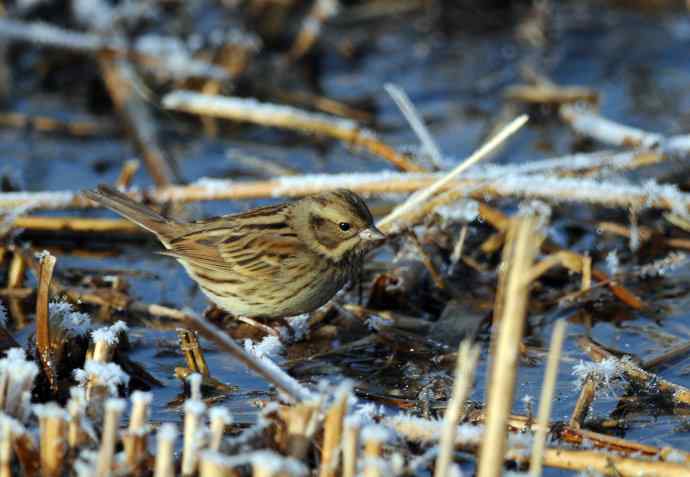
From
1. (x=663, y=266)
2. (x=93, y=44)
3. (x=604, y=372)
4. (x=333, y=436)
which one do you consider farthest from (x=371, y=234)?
(x=93, y=44)

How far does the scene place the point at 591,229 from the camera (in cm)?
686

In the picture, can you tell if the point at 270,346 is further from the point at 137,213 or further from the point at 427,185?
the point at 427,185

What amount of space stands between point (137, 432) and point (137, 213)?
107 inches

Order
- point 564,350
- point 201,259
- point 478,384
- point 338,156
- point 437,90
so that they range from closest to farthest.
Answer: point 478,384, point 564,350, point 201,259, point 338,156, point 437,90

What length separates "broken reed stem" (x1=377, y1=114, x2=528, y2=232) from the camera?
4.65 metres

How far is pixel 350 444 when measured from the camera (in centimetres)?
340

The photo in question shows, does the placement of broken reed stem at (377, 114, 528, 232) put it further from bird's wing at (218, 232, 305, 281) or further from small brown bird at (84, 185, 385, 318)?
bird's wing at (218, 232, 305, 281)

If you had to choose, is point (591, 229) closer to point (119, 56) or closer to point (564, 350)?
point (564, 350)

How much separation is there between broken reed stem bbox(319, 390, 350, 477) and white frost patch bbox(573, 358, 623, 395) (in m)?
1.49

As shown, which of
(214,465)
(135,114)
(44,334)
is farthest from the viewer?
(135,114)

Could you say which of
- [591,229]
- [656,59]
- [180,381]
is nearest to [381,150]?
[591,229]

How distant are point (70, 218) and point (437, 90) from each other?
383 cm

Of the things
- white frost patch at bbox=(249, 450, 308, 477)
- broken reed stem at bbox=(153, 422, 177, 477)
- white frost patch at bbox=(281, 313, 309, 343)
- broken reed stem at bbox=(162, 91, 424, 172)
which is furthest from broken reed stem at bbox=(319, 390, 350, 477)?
broken reed stem at bbox=(162, 91, 424, 172)

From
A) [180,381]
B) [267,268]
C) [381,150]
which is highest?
[381,150]
